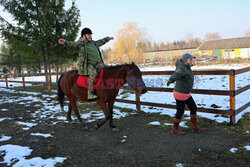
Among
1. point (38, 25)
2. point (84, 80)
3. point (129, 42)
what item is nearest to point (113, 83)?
point (84, 80)

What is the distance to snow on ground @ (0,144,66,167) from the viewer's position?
322cm

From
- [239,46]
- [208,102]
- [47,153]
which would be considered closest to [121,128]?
[47,153]

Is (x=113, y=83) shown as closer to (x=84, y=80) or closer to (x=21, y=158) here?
(x=84, y=80)

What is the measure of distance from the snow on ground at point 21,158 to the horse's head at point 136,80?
2.31m

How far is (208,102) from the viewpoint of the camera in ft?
22.6

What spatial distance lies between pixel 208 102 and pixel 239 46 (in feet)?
147

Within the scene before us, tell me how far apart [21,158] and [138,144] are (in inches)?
91.8

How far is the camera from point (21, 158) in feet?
11.3

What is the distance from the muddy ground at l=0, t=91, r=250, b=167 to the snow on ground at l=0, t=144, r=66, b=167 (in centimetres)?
14

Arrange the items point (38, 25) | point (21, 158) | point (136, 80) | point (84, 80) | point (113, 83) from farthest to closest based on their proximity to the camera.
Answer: point (38, 25)
point (84, 80)
point (113, 83)
point (136, 80)
point (21, 158)

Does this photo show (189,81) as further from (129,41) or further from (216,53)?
(216,53)

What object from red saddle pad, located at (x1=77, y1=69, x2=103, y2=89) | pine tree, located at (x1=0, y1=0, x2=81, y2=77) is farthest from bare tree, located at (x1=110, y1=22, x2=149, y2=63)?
red saddle pad, located at (x1=77, y1=69, x2=103, y2=89)

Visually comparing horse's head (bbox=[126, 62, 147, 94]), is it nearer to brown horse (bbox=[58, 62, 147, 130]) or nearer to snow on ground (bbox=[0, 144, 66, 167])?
brown horse (bbox=[58, 62, 147, 130])

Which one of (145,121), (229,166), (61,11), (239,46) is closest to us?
(229,166)
